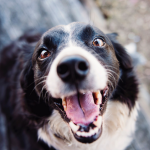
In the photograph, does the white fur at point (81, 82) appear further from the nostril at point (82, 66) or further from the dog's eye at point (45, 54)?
the dog's eye at point (45, 54)

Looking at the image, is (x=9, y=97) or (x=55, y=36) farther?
(x=9, y=97)

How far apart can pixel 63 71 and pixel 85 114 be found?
20.8 inches

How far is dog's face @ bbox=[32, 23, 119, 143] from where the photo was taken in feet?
3.93

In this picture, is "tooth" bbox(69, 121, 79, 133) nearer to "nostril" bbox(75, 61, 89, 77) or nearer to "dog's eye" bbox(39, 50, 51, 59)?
"nostril" bbox(75, 61, 89, 77)

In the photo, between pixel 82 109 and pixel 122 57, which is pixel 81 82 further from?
pixel 122 57

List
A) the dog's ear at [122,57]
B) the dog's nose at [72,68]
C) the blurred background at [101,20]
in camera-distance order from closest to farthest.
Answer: the dog's nose at [72,68], the dog's ear at [122,57], the blurred background at [101,20]

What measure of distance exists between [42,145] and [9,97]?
103 cm

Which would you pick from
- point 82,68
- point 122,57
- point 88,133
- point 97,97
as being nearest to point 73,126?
point 88,133

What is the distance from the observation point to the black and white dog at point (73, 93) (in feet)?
4.15

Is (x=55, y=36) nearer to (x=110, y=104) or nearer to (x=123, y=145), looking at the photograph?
(x=110, y=104)

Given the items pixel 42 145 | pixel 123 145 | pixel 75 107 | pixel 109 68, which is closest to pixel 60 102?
pixel 75 107

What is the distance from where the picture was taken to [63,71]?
1187 mm

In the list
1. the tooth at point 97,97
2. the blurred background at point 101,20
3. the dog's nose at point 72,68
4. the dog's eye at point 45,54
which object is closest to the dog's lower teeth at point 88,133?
the tooth at point 97,97

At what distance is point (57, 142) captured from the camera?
195 centimetres
